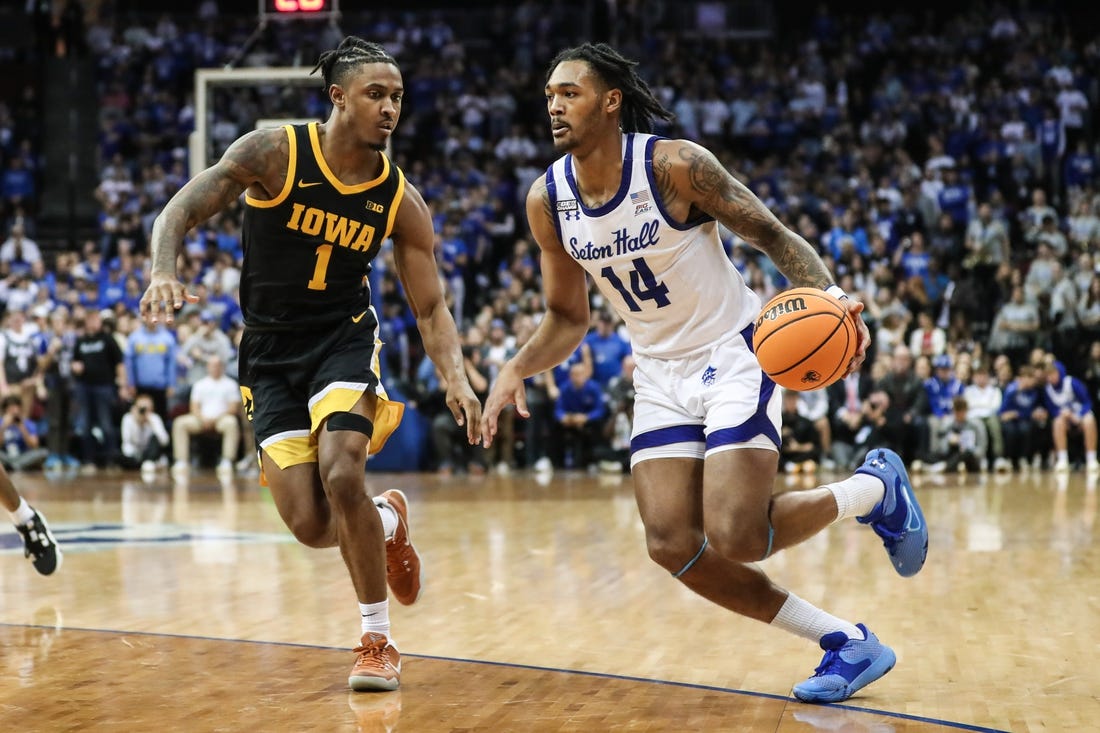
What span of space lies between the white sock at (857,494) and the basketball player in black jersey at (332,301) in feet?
4.33

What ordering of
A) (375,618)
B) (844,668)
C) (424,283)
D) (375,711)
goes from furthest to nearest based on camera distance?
(424,283), (375,618), (844,668), (375,711)

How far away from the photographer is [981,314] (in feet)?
55.6

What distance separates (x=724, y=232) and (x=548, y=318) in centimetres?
1142

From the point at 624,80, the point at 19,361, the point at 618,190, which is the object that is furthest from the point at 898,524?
the point at 19,361

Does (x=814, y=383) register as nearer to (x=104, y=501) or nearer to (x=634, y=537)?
(x=634, y=537)

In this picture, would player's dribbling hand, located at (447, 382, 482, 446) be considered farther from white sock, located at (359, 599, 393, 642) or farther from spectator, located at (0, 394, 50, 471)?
spectator, located at (0, 394, 50, 471)

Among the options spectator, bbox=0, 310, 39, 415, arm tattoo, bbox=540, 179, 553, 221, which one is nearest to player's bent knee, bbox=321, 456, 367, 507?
arm tattoo, bbox=540, 179, 553, 221

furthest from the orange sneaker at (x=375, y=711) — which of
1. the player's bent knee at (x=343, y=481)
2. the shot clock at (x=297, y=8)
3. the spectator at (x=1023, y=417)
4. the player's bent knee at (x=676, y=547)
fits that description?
the spectator at (x=1023, y=417)

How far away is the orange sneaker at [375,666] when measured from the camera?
499 cm

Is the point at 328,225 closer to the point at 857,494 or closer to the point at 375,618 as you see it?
the point at 375,618

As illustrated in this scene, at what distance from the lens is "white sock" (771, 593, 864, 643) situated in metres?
4.96

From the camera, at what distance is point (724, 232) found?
1653 centimetres

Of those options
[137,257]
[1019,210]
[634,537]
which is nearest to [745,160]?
[1019,210]

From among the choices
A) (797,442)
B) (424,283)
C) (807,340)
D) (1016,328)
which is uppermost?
(424,283)
